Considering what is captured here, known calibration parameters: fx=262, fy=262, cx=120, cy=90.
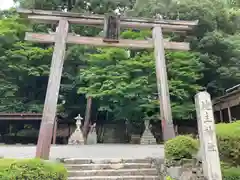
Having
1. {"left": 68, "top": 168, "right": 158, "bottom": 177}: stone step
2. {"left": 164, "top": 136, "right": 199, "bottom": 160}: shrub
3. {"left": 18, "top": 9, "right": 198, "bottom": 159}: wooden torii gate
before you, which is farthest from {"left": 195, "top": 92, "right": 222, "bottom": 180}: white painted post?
{"left": 18, "top": 9, "right": 198, "bottom": 159}: wooden torii gate

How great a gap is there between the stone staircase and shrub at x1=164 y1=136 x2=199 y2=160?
0.87 meters

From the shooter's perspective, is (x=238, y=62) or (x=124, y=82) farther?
(x=238, y=62)

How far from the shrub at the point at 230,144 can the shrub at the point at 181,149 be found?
1051 mm

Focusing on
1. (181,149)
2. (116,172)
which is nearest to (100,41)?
(116,172)

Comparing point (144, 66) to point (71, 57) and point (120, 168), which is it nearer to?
point (71, 57)

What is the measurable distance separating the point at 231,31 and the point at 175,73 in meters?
7.90

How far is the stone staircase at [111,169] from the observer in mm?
6203

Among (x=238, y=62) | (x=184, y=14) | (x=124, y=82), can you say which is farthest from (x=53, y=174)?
(x=184, y=14)

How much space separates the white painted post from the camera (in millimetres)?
4688

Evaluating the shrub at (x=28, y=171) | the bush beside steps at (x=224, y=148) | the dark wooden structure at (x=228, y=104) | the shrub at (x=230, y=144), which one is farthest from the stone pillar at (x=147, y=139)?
the shrub at (x=28, y=171)

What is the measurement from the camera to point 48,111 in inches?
276

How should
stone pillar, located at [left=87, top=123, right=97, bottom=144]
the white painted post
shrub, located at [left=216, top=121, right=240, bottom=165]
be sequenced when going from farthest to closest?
1. stone pillar, located at [left=87, top=123, right=97, bottom=144]
2. the white painted post
3. shrub, located at [left=216, top=121, right=240, bottom=165]

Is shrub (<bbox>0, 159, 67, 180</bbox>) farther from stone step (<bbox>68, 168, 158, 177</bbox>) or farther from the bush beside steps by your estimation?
the bush beside steps

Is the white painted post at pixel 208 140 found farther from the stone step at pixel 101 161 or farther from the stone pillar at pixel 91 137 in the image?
the stone pillar at pixel 91 137
